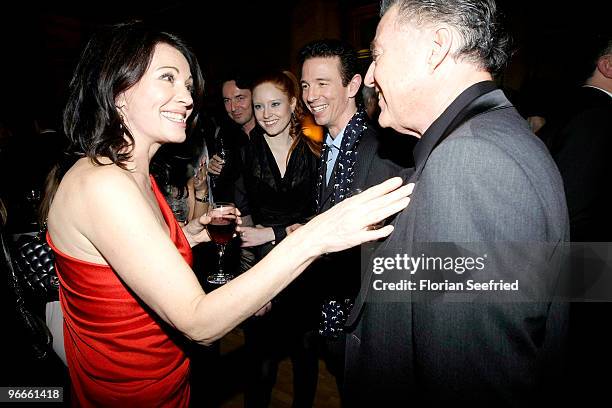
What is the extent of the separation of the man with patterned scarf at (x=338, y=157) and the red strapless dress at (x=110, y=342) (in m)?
1.04

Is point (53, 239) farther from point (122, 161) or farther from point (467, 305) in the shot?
point (467, 305)

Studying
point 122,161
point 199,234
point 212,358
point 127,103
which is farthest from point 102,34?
point 212,358

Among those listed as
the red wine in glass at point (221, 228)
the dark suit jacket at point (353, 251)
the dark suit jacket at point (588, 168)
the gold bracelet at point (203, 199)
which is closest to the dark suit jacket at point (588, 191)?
the dark suit jacket at point (588, 168)

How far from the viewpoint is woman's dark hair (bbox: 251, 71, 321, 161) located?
3.26 m

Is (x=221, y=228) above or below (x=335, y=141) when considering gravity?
below

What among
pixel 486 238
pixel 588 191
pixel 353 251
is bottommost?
pixel 353 251

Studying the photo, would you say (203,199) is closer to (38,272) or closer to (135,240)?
(38,272)

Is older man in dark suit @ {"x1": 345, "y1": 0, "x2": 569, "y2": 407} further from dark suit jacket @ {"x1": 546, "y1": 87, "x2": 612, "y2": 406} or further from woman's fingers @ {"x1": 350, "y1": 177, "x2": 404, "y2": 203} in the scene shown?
dark suit jacket @ {"x1": 546, "y1": 87, "x2": 612, "y2": 406}

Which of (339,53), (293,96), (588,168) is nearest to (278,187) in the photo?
(293,96)

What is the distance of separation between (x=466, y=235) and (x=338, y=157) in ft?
4.65

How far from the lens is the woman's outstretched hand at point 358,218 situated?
1.05m

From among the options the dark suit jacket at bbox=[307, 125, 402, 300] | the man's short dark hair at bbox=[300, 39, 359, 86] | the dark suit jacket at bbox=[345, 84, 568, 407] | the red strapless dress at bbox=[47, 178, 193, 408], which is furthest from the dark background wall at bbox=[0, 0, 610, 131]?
the red strapless dress at bbox=[47, 178, 193, 408]

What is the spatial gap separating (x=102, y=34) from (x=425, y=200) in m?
1.49

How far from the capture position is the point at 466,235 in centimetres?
92
